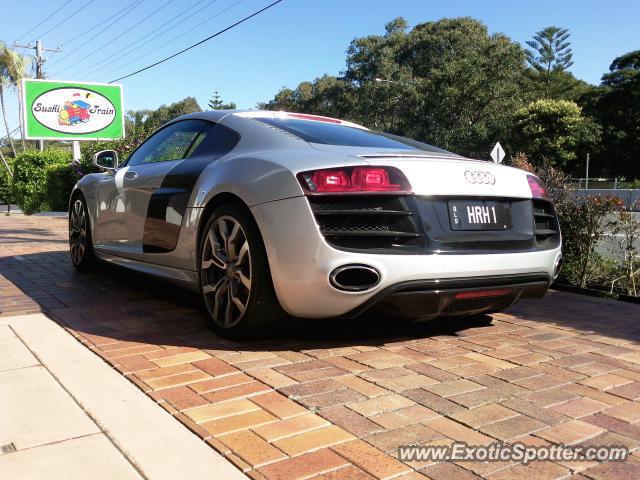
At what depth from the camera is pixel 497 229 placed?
3271mm

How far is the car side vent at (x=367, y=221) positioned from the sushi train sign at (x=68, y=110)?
20405 mm

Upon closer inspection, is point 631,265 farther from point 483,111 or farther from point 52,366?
point 483,111

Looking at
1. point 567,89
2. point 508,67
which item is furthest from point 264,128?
point 567,89

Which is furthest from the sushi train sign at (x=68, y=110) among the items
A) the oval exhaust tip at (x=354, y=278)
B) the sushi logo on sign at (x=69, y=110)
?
Result: the oval exhaust tip at (x=354, y=278)

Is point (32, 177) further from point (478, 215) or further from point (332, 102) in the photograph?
point (332, 102)

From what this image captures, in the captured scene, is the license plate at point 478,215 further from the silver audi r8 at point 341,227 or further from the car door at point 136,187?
the car door at point 136,187

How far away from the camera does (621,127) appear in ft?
146

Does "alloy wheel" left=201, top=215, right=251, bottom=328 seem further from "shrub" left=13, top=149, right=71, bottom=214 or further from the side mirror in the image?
"shrub" left=13, top=149, right=71, bottom=214

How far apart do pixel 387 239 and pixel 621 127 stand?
48.0m

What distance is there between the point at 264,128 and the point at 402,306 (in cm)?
148

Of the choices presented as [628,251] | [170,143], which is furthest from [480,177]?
[628,251]

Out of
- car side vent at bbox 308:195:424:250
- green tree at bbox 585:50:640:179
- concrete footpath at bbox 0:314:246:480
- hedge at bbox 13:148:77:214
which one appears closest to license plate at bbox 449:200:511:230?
car side vent at bbox 308:195:424:250

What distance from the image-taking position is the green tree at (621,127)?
143 ft

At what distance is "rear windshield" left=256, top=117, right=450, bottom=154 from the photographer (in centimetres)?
356
